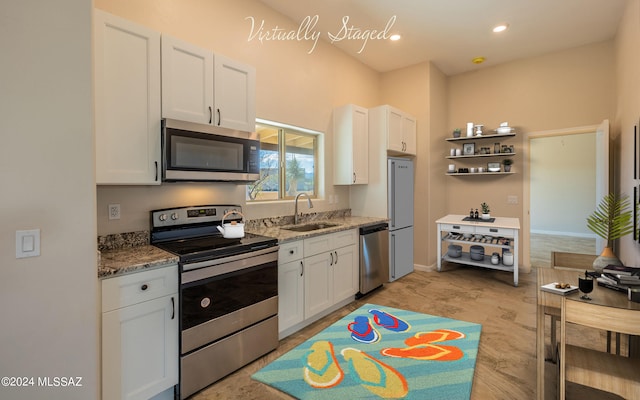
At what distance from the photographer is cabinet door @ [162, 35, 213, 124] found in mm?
2191

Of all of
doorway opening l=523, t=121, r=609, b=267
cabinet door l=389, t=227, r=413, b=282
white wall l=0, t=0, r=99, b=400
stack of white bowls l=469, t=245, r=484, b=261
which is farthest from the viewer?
doorway opening l=523, t=121, r=609, b=267

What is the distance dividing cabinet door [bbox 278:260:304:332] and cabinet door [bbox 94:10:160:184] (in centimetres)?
128

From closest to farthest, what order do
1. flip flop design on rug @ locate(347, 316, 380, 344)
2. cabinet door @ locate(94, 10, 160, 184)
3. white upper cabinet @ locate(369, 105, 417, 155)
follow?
cabinet door @ locate(94, 10, 160, 184)
flip flop design on rug @ locate(347, 316, 380, 344)
white upper cabinet @ locate(369, 105, 417, 155)

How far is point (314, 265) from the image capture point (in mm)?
3041

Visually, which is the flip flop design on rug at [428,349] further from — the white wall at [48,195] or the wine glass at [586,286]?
the white wall at [48,195]

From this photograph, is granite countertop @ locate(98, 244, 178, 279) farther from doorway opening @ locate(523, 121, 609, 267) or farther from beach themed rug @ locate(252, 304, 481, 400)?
doorway opening @ locate(523, 121, 609, 267)

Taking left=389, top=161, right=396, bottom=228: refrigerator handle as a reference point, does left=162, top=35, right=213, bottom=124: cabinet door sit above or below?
above

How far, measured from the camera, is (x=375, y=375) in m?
2.15

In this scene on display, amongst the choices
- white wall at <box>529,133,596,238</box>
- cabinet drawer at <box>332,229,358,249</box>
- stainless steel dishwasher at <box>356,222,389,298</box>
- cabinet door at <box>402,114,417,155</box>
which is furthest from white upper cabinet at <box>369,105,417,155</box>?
white wall at <box>529,133,596,238</box>

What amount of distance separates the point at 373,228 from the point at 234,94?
7.41 ft

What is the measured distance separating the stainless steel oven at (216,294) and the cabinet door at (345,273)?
0.96 meters

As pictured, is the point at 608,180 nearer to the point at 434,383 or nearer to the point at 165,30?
the point at 434,383

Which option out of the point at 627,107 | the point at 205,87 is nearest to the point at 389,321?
the point at 205,87

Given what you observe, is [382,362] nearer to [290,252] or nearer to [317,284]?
[317,284]
